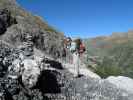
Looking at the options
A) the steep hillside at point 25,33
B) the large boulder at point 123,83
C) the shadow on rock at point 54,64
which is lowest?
the large boulder at point 123,83

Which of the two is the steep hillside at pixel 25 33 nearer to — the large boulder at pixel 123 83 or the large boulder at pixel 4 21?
the large boulder at pixel 4 21

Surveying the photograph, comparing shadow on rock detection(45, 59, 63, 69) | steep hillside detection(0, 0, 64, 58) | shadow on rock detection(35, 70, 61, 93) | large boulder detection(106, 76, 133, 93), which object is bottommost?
large boulder detection(106, 76, 133, 93)

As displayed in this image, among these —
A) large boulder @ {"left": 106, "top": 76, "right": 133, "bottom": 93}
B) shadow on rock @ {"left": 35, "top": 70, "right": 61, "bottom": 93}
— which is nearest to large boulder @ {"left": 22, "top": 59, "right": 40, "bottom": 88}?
shadow on rock @ {"left": 35, "top": 70, "right": 61, "bottom": 93}

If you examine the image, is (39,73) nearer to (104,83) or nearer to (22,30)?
(104,83)

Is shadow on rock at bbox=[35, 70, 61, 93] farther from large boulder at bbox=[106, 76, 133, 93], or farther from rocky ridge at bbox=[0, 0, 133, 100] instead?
large boulder at bbox=[106, 76, 133, 93]

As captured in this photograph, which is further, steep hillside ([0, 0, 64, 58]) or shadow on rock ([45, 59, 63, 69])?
steep hillside ([0, 0, 64, 58])

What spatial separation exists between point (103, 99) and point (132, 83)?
226 inches

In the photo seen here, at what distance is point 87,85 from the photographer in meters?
19.7

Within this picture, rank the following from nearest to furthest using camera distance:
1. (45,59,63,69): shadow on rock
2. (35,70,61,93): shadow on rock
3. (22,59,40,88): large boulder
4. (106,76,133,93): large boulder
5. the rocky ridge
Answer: the rocky ridge → (22,59,40,88): large boulder → (35,70,61,93): shadow on rock → (106,76,133,93): large boulder → (45,59,63,69): shadow on rock

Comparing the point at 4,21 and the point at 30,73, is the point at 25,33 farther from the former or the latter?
the point at 30,73

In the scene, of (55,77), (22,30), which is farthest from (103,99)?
(22,30)

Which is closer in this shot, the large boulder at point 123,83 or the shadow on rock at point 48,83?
the shadow on rock at point 48,83

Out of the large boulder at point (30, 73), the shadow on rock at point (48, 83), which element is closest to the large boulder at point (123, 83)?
the shadow on rock at point (48, 83)

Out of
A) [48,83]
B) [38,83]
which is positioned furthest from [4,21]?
[38,83]
